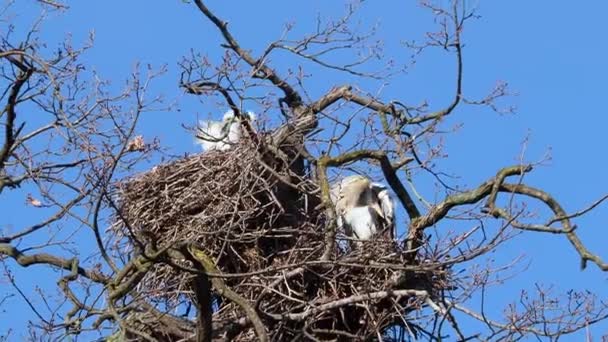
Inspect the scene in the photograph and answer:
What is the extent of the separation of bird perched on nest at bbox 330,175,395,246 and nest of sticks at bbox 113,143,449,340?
38 centimetres

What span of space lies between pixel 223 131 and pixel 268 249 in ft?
3.30

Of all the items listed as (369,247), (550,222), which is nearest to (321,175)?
(369,247)

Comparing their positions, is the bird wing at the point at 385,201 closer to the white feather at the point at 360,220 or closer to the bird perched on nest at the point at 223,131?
the white feather at the point at 360,220

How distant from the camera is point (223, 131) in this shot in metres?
12.2

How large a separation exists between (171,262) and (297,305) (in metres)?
2.25

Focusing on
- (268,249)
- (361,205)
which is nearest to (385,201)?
(361,205)

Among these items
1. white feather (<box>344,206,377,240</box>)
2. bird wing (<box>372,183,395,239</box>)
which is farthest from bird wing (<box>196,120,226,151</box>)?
bird wing (<box>372,183,395,239</box>)

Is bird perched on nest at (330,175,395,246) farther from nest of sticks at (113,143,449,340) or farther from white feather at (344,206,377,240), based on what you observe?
nest of sticks at (113,143,449,340)

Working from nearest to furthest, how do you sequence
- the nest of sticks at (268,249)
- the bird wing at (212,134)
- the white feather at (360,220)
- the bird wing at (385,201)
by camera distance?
the nest of sticks at (268,249), the bird wing at (212,134), the white feather at (360,220), the bird wing at (385,201)

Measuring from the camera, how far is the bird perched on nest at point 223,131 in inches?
464

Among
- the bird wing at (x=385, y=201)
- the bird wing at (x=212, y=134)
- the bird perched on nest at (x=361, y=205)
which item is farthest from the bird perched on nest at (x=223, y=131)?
the bird wing at (x=385, y=201)

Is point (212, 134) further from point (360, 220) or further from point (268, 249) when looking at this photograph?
point (360, 220)

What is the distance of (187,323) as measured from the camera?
1031 cm

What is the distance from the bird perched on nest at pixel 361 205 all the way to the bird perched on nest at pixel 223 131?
3.02ft
